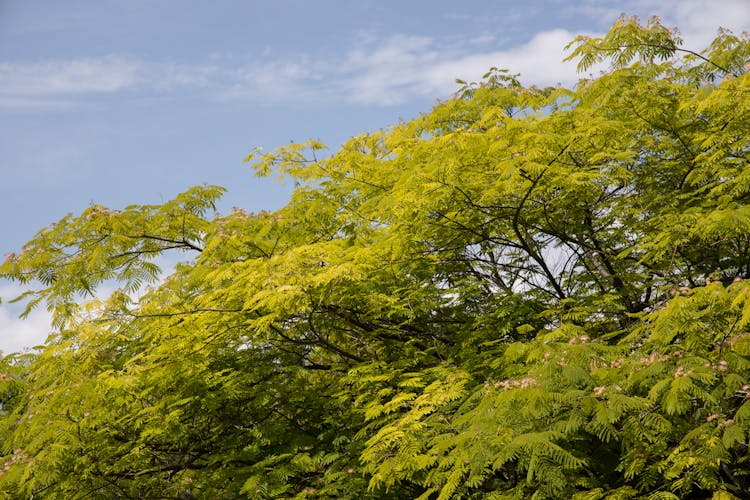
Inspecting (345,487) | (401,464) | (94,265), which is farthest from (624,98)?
(94,265)

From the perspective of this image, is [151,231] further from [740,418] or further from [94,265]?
[740,418]

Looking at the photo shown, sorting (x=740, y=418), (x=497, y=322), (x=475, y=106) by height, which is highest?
(x=475, y=106)

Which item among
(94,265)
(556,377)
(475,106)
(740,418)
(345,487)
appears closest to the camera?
(740,418)

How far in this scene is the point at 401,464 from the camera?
536 cm

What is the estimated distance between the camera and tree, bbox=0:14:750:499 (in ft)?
20.0

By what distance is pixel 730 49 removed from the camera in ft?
27.4

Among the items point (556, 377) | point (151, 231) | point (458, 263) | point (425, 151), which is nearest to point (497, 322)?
point (458, 263)

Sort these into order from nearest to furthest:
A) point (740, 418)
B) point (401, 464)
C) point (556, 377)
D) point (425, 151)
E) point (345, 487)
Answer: point (740, 418) < point (556, 377) < point (401, 464) < point (345, 487) < point (425, 151)

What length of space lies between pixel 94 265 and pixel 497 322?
5.22 m

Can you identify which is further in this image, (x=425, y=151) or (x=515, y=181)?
(x=425, y=151)

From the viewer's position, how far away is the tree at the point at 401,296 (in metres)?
6.08

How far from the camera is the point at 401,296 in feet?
26.9

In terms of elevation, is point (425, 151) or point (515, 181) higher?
point (425, 151)

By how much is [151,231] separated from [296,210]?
79.1 inches
